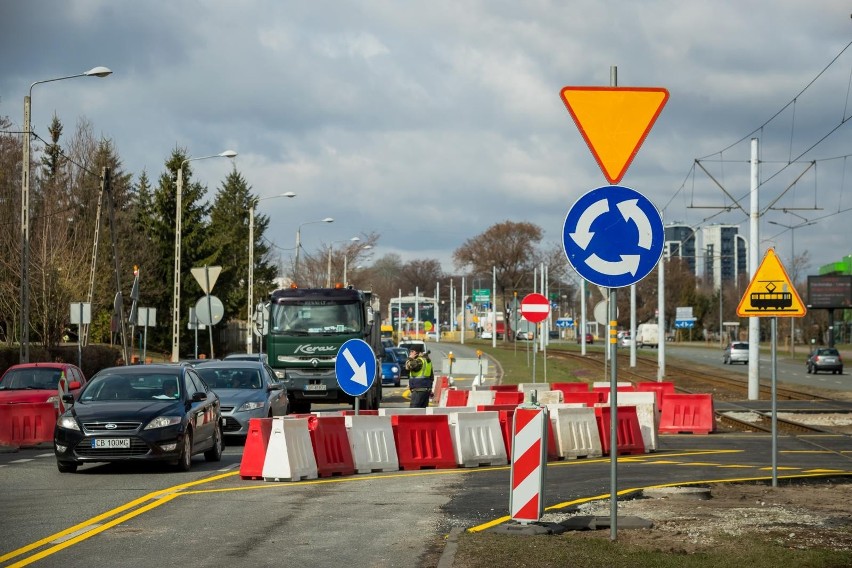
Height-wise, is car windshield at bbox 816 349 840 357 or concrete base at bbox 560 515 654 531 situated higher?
car windshield at bbox 816 349 840 357

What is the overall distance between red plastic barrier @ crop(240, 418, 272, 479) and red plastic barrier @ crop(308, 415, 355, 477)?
64cm

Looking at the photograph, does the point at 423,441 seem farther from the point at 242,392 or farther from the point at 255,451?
the point at 242,392

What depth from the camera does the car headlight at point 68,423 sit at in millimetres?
16781

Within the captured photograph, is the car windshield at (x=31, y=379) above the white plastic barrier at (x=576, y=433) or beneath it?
above

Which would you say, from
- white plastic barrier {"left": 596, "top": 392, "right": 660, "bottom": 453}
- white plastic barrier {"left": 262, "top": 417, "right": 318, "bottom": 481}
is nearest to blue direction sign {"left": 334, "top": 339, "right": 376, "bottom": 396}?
white plastic barrier {"left": 262, "top": 417, "right": 318, "bottom": 481}

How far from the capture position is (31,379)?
1032 inches

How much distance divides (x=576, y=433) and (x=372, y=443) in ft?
12.6

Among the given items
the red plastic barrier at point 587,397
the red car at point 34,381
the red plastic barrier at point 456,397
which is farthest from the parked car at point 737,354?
the red car at point 34,381

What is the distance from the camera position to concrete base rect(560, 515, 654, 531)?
11141mm

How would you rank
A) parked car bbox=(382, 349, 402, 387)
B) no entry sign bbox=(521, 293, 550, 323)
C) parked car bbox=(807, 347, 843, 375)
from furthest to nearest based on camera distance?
parked car bbox=(807, 347, 843, 375)
parked car bbox=(382, 349, 402, 387)
no entry sign bbox=(521, 293, 550, 323)

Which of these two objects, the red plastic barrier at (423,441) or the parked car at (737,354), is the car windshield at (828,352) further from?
the red plastic barrier at (423,441)

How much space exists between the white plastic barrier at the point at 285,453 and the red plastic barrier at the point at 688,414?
40.4 ft

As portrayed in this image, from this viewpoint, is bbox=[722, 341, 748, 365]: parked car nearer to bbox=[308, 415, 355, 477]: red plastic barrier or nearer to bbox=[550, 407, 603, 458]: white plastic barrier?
bbox=[550, 407, 603, 458]: white plastic barrier

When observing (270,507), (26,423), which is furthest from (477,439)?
(26,423)
